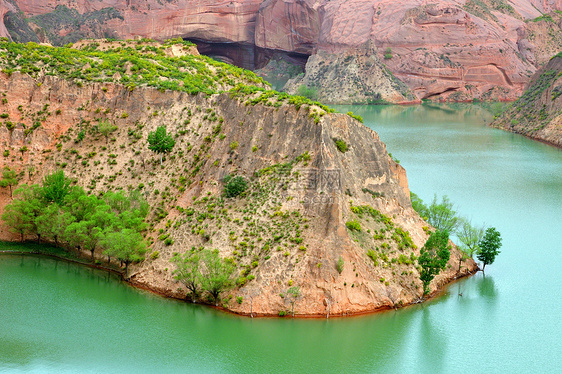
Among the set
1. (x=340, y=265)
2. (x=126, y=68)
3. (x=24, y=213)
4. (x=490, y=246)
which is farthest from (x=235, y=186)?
(x=126, y=68)

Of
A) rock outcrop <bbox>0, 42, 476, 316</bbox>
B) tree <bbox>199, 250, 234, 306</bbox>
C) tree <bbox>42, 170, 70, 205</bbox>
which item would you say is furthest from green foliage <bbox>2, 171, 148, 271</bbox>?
tree <bbox>199, 250, 234, 306</bbox>

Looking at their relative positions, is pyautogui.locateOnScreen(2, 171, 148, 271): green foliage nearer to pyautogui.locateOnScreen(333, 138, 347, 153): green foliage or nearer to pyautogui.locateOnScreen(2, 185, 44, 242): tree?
pyautogui.locateOnScreen(2, 185, 44, 242): tree

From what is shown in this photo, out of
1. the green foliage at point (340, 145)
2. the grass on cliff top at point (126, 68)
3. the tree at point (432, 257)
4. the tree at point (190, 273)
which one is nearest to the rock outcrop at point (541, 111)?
the grass on cliff top at point (126, 68)

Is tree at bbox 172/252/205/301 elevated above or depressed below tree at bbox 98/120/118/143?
below

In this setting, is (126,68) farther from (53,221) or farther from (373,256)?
(373,256)

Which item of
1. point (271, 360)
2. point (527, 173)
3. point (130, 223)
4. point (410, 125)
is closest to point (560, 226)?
point (527, 173)

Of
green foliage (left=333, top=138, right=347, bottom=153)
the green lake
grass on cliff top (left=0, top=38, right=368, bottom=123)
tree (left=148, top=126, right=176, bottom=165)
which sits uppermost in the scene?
grass on cliff top (left=0, top=38, right=368, bottom=123)
